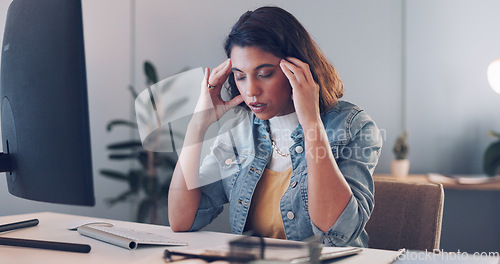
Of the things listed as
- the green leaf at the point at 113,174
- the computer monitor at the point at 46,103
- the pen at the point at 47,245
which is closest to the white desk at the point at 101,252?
the pen at the point at 47,245

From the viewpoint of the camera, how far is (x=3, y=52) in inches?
38.2

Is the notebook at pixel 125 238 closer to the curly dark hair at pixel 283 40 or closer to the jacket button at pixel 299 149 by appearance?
the jacket button at pixel 299 149

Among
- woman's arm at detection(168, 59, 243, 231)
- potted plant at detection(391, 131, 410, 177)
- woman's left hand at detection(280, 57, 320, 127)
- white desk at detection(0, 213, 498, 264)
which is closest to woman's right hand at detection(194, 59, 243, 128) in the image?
woman's arm at detection(168, 59, 243, 231)

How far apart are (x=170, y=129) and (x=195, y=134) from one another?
172 centimetres

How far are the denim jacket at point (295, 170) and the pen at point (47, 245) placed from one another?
1.32ft

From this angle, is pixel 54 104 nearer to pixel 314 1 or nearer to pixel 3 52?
pixel 3 52

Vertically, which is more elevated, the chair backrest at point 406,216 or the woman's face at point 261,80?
the woman's face at point 261,80

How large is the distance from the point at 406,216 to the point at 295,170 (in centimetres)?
32

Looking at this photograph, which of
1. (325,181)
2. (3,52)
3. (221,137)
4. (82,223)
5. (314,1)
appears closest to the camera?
(3,52)

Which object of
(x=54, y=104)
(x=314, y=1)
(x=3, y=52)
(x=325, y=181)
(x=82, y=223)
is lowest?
(x=82, y=223)

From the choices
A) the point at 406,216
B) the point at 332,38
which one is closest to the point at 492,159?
the point at 332,38

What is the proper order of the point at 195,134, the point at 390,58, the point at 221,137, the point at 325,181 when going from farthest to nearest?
the point at 390,58, the point at 221,137, the point at 195,134, the point at 325,181

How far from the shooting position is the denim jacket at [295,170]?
116cm

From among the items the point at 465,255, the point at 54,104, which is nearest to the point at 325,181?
the point at 465,255
